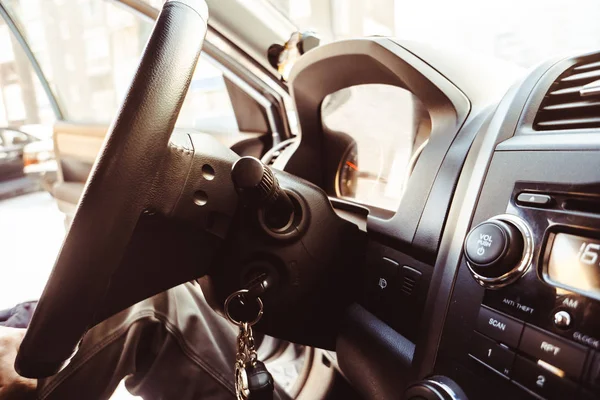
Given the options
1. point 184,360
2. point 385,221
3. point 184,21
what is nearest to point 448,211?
point 385,221

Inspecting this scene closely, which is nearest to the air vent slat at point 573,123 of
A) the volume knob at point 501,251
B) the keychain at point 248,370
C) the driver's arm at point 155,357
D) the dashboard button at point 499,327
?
the volume knob at point 501,251

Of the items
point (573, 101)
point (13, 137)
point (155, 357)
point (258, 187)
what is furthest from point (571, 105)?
point (13, 137)

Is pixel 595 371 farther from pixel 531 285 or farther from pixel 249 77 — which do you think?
pixel 249 77

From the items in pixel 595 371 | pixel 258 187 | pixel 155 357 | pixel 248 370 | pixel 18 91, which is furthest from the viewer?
pixel 18 91

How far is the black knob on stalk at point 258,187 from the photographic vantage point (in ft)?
2.11

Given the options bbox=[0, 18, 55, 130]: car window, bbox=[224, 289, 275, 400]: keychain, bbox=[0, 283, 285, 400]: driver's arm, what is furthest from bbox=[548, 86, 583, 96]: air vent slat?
bbox=[0, 18, 55, 130]: car window

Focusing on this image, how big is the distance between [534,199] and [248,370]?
51 cm

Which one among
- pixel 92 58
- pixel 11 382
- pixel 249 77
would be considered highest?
pixel 92 58

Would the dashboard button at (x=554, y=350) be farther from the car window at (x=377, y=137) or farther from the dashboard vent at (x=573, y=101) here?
the car window at (x=377, y=137)

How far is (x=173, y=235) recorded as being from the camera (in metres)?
0.69

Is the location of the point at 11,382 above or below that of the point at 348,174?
below

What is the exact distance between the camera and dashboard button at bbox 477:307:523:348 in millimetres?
505

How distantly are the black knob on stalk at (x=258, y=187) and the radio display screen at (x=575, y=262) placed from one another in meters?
0.37

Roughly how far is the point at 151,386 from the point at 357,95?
820mm
